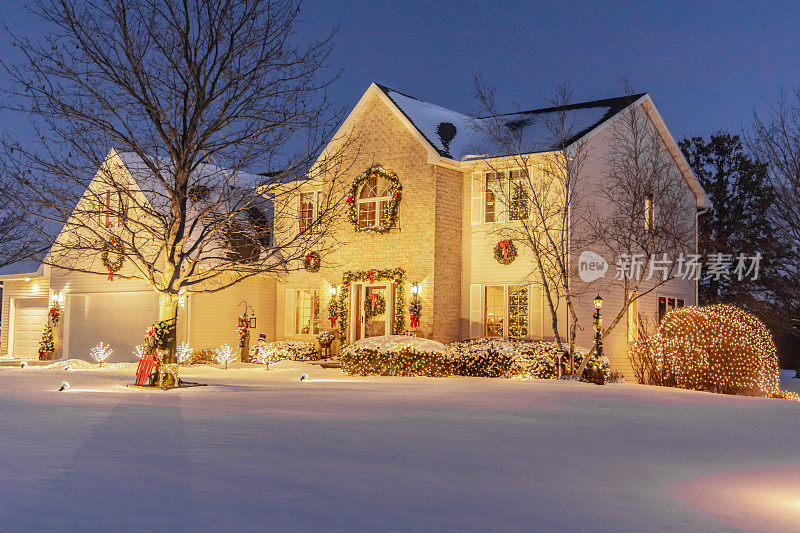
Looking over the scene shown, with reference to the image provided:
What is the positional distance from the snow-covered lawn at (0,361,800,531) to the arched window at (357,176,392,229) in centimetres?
1037

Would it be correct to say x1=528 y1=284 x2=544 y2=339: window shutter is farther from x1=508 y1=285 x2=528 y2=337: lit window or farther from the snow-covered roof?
the snow-covered roof

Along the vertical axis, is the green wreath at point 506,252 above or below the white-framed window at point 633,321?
above

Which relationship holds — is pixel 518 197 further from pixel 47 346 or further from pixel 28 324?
pixel 28 324

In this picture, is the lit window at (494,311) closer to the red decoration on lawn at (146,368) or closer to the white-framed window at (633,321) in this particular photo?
the white-framed window at (633,321)

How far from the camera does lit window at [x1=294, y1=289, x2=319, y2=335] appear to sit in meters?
25.6

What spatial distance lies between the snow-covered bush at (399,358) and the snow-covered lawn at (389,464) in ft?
18.6

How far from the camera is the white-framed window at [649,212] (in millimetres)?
22805

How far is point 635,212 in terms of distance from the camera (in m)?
22.7

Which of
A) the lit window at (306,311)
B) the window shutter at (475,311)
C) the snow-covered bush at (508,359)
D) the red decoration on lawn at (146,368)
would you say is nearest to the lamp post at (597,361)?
the snow-covered bush at (508,359)

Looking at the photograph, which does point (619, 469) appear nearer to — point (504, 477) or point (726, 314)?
point (504, 477)

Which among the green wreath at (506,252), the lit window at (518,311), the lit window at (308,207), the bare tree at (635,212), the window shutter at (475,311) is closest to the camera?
the lit window at (518,311)

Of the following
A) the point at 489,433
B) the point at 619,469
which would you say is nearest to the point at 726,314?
the point at 489,433

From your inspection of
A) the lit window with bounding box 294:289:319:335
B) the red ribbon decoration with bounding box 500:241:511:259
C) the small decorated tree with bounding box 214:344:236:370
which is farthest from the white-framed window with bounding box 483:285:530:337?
the small decorated tree with bounding box 214:344:236:370

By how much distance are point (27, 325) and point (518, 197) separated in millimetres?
19626
